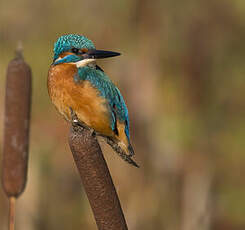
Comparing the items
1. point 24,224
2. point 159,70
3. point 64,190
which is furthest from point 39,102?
point 24,224

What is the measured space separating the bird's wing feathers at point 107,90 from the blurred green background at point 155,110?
3.31 ft

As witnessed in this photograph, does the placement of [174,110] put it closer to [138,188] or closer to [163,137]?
[163,137]

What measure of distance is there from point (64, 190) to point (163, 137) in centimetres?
96

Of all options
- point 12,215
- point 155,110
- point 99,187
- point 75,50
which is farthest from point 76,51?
point 155,110

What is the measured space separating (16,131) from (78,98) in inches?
16.6

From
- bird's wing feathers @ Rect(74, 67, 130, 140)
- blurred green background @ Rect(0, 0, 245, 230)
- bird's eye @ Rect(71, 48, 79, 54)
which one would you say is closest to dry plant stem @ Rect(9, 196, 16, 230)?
bird's wing feathers @ Rect(74, 67, 130, 140)

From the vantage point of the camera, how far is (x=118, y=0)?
4.21 metres

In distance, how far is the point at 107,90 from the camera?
8.05ft

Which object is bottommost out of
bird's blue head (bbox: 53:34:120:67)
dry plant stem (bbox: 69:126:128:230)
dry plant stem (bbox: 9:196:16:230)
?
dry plant stem (bbox: 9:196:16:230)

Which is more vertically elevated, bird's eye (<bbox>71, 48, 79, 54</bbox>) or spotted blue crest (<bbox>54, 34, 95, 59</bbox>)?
spotted blue crest (<bbox>54, 34, 95, 59</bbox>)

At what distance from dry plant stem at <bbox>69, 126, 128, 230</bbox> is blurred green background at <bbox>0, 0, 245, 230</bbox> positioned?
163cm

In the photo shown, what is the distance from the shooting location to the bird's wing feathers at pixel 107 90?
2406mm

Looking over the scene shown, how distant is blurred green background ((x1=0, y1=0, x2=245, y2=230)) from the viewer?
3.58 metres

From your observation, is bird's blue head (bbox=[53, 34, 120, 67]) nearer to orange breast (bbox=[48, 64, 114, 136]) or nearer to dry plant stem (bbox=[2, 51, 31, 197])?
orange breast (bbox=[48, 64, 114, 136])
